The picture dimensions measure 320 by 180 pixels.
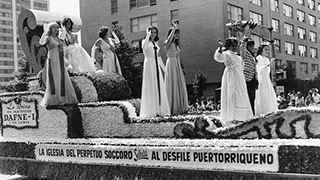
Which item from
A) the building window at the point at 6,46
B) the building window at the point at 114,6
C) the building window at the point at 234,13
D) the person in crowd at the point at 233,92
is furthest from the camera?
the building window at the point at 6,46

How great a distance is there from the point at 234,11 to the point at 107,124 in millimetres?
26635

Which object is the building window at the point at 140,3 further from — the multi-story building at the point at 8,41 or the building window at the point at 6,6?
the building window at the point at 6,6

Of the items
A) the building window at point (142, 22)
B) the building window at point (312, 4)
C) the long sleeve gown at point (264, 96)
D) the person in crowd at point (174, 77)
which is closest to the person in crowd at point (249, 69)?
the long sleeve gown at point (264, 96)

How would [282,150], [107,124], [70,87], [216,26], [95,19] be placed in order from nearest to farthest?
[282,150], [107,124], [70,87], [216,26], [95,19]

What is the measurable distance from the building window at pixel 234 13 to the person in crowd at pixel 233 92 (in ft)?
83.5

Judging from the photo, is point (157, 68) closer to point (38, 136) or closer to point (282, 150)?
point (38, 136)

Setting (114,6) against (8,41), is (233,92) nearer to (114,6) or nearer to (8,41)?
(114,6)

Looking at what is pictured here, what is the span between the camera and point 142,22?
35.6 metres

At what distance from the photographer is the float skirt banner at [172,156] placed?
5496 millimetres

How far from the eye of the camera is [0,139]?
29.4 feet

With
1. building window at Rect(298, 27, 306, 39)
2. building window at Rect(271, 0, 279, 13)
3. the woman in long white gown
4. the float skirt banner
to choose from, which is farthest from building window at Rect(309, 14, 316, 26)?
the float skirt banner

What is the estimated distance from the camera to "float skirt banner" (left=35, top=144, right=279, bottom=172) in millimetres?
Answer: 5496

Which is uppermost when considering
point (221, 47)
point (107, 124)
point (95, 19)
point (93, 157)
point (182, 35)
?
point (95, 19)

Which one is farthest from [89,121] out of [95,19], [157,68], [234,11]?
[95,19]
